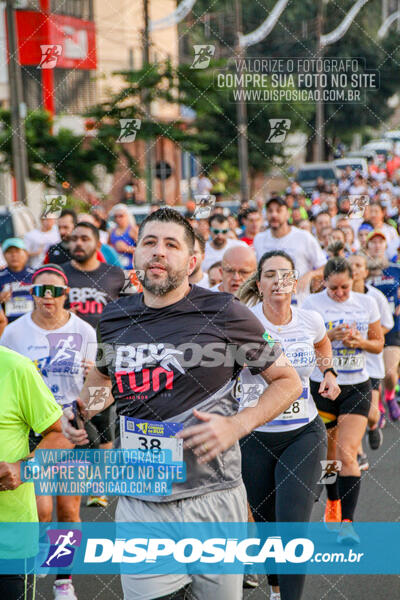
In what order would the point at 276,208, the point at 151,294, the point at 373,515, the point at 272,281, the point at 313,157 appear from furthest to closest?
the point at 313,157, the point at 276,208, the point at 373,515, the point at 272,281, the point at 151,294

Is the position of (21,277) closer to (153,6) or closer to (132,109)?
(132,109)

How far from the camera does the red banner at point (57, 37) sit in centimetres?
3058

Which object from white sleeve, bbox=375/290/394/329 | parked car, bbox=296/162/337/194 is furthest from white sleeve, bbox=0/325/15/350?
parked car, bbox=296/162/337/194

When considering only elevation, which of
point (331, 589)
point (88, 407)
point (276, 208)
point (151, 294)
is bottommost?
point (331, 589)

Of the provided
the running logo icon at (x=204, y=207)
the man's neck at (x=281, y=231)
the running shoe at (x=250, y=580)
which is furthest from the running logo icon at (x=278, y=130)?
the running shoe at (x=250, y=580)

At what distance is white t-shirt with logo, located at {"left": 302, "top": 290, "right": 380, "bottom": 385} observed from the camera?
21.3ft

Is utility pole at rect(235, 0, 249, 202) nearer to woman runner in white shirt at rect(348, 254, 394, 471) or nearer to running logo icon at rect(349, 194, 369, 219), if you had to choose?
woman runner in white shirt at rect(348, 254, 394, 471)

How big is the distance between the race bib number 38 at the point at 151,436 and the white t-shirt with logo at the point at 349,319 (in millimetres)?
3194

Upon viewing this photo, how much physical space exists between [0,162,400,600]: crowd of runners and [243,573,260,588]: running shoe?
0.01 metres

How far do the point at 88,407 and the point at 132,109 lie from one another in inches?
654

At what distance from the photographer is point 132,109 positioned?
19.7 metres

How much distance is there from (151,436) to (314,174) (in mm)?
29720

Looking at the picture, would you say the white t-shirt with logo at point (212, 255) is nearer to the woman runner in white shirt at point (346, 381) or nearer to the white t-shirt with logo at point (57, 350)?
the woman runner in white shirt at point (346, 381)

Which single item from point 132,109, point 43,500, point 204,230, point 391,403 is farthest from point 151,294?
point 132,109
